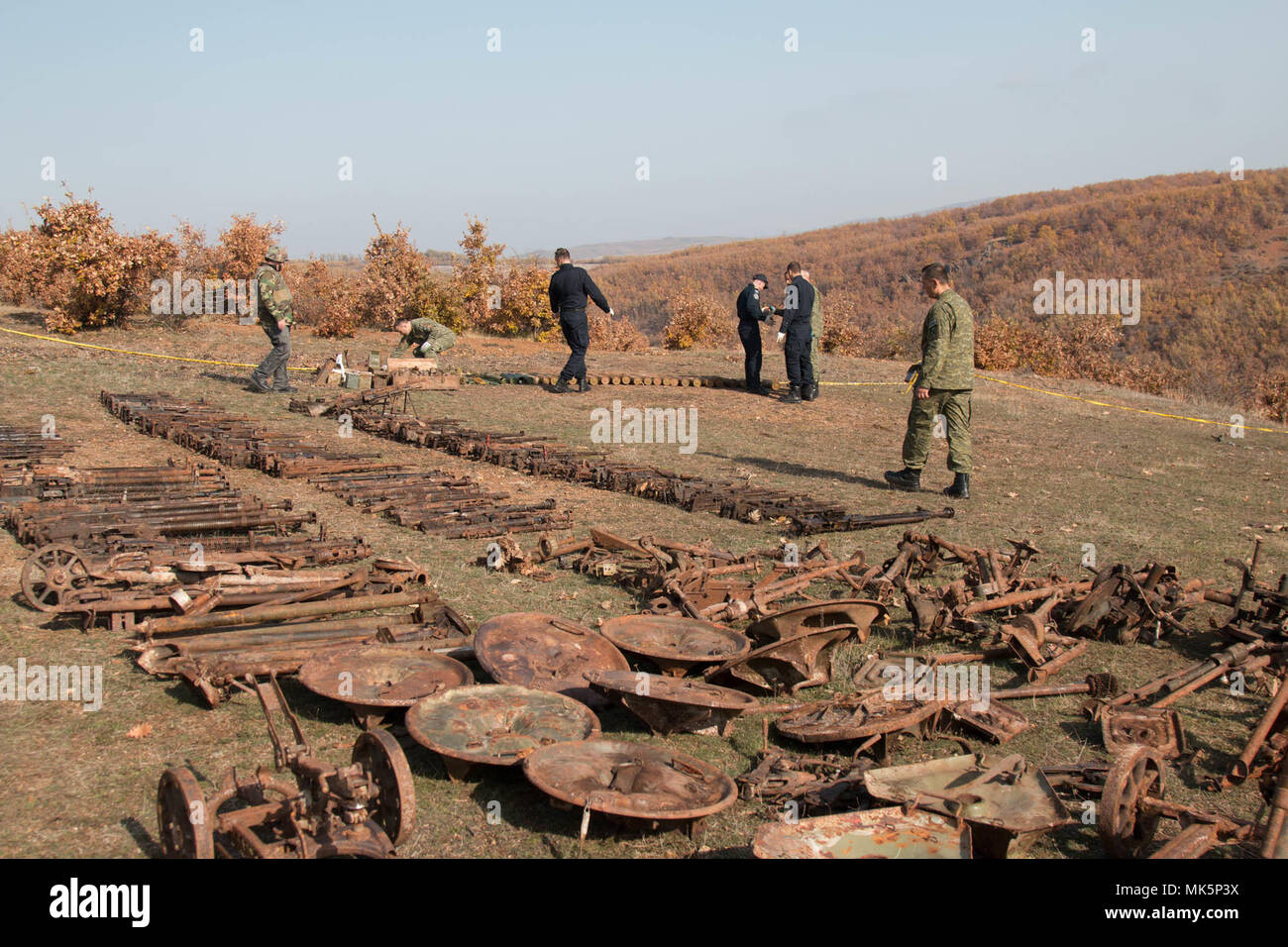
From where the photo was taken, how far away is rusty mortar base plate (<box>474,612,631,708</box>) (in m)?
5.61

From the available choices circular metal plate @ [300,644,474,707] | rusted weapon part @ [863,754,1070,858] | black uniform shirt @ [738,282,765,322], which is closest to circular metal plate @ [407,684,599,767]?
circular metal plate @ [300,644,474,707]

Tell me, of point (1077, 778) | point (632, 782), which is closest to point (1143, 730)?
point (1077, 778)

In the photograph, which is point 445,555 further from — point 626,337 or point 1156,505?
point 626,337

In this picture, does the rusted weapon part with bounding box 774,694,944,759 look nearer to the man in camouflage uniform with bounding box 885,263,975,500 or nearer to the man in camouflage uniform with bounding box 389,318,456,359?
the man in camouflage uniform with bounding box 885,263,975,500

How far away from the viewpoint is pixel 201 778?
460 cm

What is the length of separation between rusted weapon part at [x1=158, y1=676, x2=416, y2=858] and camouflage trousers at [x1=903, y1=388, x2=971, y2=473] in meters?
8.68

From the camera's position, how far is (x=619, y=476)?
37.3ft

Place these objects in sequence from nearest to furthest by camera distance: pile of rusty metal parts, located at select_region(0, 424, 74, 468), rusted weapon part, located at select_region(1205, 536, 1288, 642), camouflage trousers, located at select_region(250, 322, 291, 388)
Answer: rusted weapon part, located at select_region(1205, 536, 1288, 642)
pile of rusty metal parts, located at select_region(0, 424, 74, 468)
camouflage trousers, located at select_region(250, 322, 291, 388)

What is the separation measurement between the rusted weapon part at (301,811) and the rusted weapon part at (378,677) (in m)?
0.88

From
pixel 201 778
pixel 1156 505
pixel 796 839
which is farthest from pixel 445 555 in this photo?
pixel 1156 505

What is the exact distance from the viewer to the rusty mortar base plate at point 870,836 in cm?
400

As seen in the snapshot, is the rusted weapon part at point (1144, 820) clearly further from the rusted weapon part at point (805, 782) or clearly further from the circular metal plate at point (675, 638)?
the circular metal plate at point (675, 638)

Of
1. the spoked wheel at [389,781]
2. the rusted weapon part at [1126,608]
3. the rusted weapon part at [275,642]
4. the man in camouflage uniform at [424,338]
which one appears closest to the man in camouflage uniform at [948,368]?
the rusted weapon part at [1126,608]
